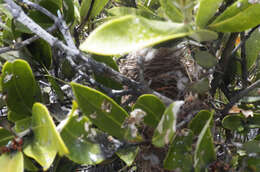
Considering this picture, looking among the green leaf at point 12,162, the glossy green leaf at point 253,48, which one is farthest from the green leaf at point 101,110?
the glossy green leaf at point 253,48

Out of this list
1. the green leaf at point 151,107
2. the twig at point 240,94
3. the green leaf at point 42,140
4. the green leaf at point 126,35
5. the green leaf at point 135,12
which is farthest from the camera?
the green leaf at point 135,12

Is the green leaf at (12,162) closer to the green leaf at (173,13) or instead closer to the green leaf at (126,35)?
the green leaf at (126,35)

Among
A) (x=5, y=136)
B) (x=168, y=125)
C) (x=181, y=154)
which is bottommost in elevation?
(x=5, y=136)

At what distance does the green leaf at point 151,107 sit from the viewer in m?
0.75

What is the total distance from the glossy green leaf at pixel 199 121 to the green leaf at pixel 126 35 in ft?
0.98

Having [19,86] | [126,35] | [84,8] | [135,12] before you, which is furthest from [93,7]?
[126,35]

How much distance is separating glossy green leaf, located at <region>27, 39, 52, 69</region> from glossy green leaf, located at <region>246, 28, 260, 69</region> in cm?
80

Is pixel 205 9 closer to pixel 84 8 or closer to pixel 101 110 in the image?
pixel 101 110

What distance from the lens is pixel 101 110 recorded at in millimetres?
749

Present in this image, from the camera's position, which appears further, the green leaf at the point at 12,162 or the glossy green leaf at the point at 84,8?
the glossy green leaf at the point at 84,8

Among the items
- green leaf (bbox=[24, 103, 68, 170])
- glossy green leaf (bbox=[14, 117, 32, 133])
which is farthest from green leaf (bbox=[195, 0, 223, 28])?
glossy green leaf (bbox=[14, 117, 32, 133])

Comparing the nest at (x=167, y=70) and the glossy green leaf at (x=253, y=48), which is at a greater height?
the glossy green leaf at (x=253, y=48)

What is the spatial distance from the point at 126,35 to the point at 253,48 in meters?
0.68

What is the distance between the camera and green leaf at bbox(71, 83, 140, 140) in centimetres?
71
